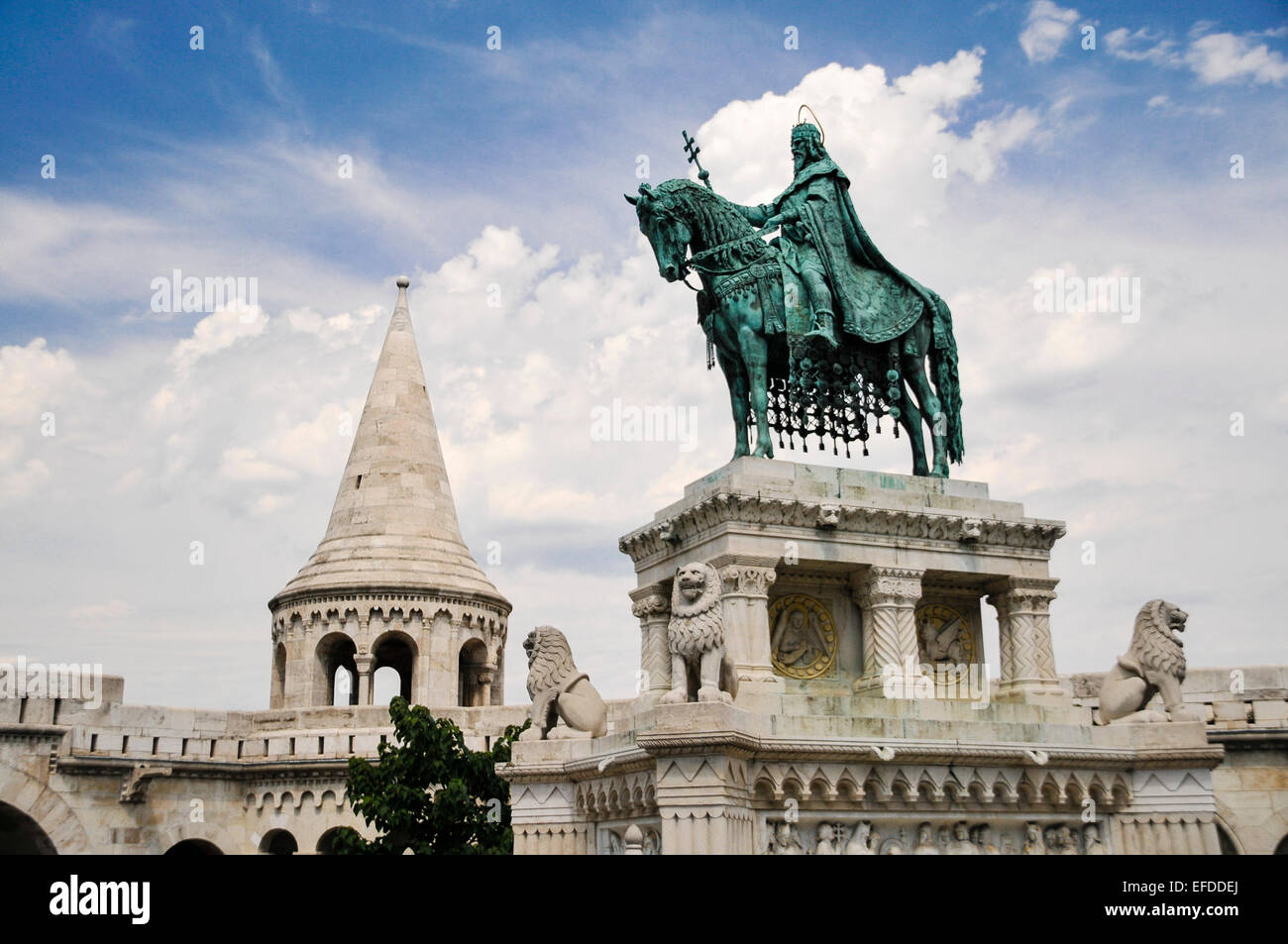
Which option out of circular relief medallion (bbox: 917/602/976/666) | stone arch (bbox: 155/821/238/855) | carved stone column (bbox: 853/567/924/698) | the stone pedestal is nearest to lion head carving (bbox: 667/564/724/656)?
the stone pedestal

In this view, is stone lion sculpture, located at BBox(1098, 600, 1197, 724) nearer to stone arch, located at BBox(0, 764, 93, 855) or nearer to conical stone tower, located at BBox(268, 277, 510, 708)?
stone arch, located at BBox(0, 764, 93, 855)

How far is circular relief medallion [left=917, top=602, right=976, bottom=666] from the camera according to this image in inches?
569

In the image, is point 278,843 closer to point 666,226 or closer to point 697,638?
point 666,226

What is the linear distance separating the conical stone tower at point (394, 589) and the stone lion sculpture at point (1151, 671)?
976 inches

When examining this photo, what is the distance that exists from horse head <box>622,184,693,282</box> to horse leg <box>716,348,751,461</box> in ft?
3.92

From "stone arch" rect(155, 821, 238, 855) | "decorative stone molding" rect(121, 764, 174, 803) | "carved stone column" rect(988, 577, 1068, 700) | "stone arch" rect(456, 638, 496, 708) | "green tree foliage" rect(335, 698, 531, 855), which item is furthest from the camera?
"stone arch" rect(456, 638, 496, 708)

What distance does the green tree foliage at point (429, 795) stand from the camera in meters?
21.5

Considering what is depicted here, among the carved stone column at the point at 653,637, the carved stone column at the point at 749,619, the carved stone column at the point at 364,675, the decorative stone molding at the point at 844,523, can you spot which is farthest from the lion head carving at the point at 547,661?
the carved stone column at the point at 364,675

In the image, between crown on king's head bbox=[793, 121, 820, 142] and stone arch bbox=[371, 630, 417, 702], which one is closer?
crown on king's head bbox=[793, 121, 820, 142]

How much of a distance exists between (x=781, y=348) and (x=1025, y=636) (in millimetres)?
4342

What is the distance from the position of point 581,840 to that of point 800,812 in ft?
9.78

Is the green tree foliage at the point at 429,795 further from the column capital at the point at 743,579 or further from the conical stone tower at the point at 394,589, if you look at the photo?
the conical stone tower at the point at 394,589
